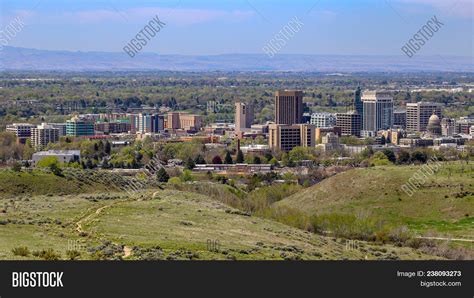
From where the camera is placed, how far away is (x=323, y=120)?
111 m

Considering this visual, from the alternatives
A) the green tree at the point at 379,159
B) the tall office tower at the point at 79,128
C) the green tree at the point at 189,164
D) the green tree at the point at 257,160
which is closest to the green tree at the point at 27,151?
the green tree at the point at 189,164

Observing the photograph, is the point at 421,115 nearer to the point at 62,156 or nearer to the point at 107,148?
the point at 107,148

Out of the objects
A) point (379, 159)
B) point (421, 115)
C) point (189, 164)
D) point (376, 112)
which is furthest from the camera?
point (421, 115)

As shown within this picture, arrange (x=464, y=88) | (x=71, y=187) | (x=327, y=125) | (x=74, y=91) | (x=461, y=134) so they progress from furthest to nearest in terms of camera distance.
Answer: (x=464, y=88) → (x=74, y=91) → (x=327, y=125) → (x=461, y=134) → (x=71, y=187)

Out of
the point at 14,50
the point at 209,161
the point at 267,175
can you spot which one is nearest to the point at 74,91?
the point at 14,50

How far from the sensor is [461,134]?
101 m

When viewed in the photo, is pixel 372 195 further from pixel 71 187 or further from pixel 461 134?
pixel 461 134

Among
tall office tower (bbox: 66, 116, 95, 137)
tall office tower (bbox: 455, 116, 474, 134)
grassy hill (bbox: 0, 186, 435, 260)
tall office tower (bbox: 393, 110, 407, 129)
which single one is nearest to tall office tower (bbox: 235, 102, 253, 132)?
tall office tower (bbox: 66, 116, 95, 137)

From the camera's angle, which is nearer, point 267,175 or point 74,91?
point 267,175

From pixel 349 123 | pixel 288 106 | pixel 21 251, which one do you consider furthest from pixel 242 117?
pixel 21 251

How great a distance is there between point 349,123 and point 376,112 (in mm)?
7302

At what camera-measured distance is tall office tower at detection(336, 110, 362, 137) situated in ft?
356

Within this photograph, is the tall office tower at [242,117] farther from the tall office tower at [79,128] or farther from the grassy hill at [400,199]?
the grassy hill at [400,199]
